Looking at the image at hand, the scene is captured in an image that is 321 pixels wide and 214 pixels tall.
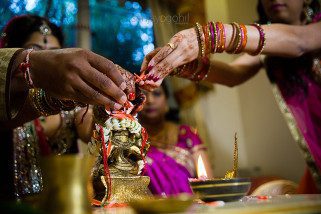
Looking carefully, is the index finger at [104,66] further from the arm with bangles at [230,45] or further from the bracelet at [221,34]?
the bracelet at [221,34]

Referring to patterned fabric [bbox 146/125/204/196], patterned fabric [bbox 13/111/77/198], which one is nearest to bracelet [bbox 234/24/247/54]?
patterned fabric [bbox 13/111/77/198]

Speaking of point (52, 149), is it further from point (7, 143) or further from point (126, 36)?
point (126, 36)

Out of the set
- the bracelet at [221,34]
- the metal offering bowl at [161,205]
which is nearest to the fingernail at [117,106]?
the metal offering bowl at [161,205]

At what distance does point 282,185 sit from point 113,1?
183 cm

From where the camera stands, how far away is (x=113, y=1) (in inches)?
101

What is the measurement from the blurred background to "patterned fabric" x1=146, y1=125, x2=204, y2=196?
698 millimetres

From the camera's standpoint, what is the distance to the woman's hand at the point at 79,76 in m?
0.86

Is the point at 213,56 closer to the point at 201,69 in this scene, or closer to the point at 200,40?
the point at 201,69

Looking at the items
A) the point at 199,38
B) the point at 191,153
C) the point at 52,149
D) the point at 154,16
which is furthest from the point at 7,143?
the point at 191,153

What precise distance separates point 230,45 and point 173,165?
5.29 feet

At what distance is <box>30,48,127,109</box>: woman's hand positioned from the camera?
0.86m

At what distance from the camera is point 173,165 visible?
9.11 ft

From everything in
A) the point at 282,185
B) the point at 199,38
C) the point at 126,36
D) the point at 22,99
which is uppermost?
the point at 126,36

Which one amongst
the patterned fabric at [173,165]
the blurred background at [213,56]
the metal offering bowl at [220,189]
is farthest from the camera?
the patterned fabric at [173,165]
